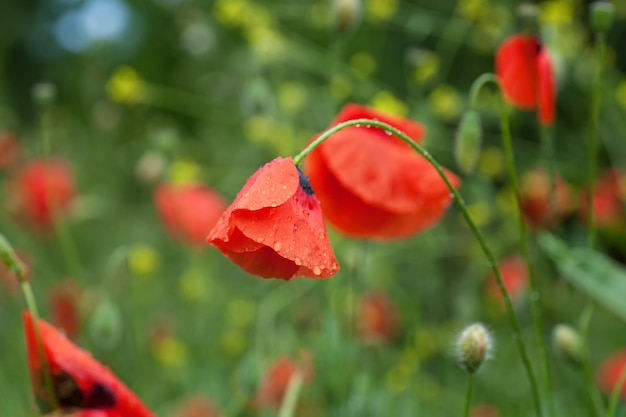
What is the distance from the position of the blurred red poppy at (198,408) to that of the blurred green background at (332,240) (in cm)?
4

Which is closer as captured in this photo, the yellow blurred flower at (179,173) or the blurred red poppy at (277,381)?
the blurred red poppy at (277,381)

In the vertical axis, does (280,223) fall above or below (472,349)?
above

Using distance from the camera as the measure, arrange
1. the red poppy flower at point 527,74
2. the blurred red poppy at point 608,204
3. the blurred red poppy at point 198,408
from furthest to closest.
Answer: the blurred red poppy at point 608,204, the blurred red poppy at point 198,408, the red poppy flower at point 527,74

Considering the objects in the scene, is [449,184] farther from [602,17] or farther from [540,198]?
[540,198]

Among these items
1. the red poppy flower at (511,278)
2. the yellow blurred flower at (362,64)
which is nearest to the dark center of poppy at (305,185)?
the red poppy flower at (511,278)

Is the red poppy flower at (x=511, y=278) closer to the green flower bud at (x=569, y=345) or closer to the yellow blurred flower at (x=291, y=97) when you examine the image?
the yellow blurred flower at (x=291, y=97)

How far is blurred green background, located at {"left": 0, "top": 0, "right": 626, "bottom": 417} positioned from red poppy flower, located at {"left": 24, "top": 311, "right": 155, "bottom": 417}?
0.37 m

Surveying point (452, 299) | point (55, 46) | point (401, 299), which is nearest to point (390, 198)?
point (401, 299)

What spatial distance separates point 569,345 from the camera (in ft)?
3.48

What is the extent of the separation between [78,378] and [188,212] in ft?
4.30

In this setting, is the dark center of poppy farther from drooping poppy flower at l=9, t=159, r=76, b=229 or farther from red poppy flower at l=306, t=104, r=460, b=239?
drooping poppy flower at l=9, t=159, r=76, b=229

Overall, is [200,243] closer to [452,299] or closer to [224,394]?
[224,394]

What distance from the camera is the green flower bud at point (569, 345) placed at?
3.48 feet

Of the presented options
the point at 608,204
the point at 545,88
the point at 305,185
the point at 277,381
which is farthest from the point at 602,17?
the point at 608,204
